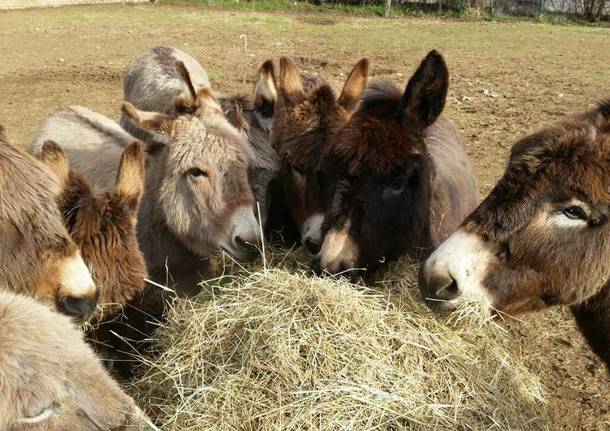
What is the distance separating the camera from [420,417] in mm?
2742

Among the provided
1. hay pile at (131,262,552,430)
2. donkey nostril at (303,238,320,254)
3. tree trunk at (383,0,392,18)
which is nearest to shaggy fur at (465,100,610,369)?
hay pile at (131,262,552,430)

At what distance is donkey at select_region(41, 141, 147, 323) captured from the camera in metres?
3.66

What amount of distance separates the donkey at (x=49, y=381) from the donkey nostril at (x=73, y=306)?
0.50m

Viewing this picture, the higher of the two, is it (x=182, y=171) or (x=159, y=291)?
(x=182, y=171)

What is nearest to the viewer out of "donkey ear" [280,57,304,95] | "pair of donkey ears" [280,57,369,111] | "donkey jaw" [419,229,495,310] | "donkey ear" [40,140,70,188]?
"donkey jaw" [419,229,495,310]

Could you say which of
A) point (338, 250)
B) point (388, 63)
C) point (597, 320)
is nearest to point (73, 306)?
point (338, 250)

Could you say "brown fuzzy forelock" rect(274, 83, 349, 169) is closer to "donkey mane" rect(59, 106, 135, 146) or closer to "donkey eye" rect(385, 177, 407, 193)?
"donkey eye" rect(385, 177, 407, 193)

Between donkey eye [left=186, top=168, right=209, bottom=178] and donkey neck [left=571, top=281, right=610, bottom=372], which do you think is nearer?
donkey neck [left=571, top=281, right=610, bottom=372]

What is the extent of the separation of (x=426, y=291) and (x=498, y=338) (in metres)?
0.63

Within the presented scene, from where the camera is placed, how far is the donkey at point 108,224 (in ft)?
12.0

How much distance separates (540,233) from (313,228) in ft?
5.32

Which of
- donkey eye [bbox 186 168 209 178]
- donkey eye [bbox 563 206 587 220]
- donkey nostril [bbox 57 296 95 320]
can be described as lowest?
donkey nostril [bbox 57 296 95 320]

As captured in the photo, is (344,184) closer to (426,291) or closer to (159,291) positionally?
(426,291)

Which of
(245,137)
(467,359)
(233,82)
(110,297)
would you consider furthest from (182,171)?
(233,82)
